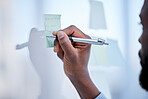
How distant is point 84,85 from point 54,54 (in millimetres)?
130

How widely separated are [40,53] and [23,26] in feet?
0.26

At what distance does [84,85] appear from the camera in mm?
497

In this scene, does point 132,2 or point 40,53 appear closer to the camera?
point 40,53

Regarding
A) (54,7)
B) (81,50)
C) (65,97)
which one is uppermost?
(54,7)

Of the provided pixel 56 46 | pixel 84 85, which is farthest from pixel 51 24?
pixel 84 85

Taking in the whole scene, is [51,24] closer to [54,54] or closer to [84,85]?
[54,54]

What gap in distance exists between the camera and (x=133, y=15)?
57 cm

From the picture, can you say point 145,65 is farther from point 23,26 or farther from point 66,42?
point 23,26

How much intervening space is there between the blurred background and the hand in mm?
20

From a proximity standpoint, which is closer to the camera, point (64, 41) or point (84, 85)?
point (64, 41)

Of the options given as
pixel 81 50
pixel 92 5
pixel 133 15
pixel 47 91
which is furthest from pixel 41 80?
pixel 133 15

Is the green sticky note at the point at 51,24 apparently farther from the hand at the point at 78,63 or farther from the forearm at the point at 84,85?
the forearm at the point at 84,85

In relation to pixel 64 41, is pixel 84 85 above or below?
below

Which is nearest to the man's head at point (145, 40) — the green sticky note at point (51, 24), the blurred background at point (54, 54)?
the blurred background at point (54, 54)
